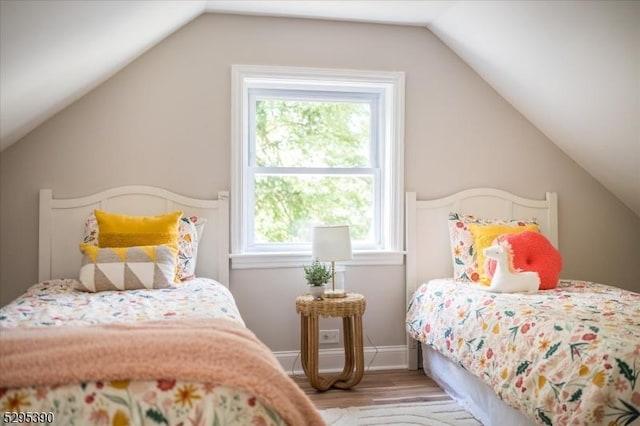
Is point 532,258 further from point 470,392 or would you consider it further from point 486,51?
point 486,51

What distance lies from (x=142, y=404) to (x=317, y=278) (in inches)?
73.4

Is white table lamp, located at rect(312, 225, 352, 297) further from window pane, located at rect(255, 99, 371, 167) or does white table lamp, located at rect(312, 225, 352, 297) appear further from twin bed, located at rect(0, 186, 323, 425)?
twin bed, located at rect(0, 186, 323, 425)

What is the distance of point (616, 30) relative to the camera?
2686 millimetres

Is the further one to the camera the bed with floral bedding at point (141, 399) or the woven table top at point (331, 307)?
the woven table top at point (331, 307)

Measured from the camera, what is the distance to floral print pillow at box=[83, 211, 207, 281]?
3.14m

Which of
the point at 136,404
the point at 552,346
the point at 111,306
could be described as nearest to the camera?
the point at 136,404

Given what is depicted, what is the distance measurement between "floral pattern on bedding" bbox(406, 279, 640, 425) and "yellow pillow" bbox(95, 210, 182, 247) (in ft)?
5.17

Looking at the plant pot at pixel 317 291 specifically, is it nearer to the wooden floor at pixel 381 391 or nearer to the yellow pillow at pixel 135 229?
the wooden floor at pixel 381 391

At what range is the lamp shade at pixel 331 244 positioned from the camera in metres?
3.25

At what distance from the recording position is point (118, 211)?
11.1ft

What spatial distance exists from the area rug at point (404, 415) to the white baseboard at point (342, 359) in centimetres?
69

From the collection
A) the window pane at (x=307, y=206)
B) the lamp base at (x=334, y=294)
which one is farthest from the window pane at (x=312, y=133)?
the lamp base at (x=334, y=294)

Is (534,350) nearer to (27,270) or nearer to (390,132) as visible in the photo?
(390,132)

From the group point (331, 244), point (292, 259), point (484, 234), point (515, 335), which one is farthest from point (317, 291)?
point (515, 335)
